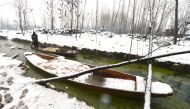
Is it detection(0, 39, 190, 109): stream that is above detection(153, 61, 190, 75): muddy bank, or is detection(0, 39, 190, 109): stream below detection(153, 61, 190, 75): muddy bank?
below

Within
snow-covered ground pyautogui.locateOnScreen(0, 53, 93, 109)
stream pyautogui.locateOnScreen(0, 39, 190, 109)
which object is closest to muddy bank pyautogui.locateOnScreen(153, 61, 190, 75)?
stream pyautogui.locateOnScreen(0, 39, 190, 109)

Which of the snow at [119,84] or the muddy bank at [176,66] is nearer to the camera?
the snow at [119,84]

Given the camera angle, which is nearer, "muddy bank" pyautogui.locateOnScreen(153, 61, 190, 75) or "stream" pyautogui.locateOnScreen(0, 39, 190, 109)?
"stream" pyautogui.locateOnScreen(0, 39, 190, 109)

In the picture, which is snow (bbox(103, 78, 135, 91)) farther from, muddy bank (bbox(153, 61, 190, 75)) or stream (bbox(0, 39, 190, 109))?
muddy bank (bbox(153, 61, 190, 75))

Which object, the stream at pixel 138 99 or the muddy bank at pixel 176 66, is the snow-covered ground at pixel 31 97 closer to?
the stream at pixel 138 99

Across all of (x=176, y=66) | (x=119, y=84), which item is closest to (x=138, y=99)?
(x=119, y=84)

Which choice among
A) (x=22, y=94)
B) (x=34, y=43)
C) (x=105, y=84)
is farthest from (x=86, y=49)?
(x=22, y=94)

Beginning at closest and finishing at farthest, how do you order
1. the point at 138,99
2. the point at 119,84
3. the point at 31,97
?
the point at 31,97 → the point at 138,99 → the point at 119,84

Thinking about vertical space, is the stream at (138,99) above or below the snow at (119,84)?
below

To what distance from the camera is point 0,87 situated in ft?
24.8

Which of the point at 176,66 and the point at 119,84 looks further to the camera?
the point at 176,66

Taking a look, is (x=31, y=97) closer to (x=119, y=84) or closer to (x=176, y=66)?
(x=119, y=84)

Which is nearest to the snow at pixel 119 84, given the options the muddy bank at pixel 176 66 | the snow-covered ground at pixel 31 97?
the snow-covered ground at pixel 31 97

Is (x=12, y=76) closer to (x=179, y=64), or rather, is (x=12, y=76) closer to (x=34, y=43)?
(x=34, y=43)
